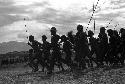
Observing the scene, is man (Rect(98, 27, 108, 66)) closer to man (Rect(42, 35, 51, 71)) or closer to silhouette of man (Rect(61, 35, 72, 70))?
silhouette of man (Rect(61, 35, 72, 70))

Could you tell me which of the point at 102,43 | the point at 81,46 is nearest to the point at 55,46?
the point at 81,46

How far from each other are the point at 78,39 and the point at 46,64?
3.61 meters

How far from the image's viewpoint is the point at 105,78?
14867mm

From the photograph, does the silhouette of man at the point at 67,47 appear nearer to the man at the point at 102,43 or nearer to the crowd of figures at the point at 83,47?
the crowd of figures at the point at 83,47

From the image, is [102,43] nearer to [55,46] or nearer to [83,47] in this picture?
[83,47]

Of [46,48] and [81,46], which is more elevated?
[81,46]

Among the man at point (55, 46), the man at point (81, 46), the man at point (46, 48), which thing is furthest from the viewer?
the man at point (46, 48)

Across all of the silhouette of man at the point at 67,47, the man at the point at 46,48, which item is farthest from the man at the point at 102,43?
the man at the point at 46,48

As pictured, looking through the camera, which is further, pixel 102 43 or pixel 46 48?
pixel 46 48

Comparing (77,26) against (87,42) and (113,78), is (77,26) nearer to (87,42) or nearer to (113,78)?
(87,42)

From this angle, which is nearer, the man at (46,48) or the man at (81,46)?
the man at (81,46)

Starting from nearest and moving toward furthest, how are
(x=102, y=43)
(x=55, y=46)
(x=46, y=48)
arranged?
1. (x=55, y=46)
2. (x=102, y=43)
3. (x=46, y=48)

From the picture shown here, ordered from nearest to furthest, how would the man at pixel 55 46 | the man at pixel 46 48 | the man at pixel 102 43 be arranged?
the man at pixel 55 46 < the man at pixel 102 43 < the man at pixel 46 48

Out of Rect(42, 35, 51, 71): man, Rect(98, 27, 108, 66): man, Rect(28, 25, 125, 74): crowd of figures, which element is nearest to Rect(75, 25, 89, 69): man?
Rect(28, 25, 125, 74): crowd of figures
